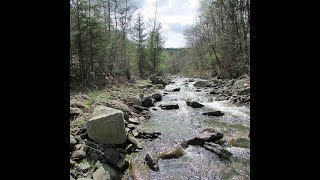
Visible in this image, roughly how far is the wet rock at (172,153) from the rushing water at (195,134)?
131 millimetres

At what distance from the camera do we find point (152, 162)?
577 centimetres

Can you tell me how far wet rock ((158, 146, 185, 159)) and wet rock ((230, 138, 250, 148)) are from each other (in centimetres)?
152

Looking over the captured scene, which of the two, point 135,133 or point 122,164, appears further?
point 135,133

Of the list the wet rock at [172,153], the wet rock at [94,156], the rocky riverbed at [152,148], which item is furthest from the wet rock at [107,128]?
the wet rock at [172,153]

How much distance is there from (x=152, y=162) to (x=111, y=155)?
0.90 m

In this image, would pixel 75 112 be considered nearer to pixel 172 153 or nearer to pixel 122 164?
pixel 122 164

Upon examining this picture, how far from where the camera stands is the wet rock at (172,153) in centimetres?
630

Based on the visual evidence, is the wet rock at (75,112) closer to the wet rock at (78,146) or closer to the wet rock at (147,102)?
the wet rock at (78,146)

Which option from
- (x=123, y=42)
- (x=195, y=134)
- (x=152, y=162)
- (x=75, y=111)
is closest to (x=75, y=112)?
(x=75, y=111)
